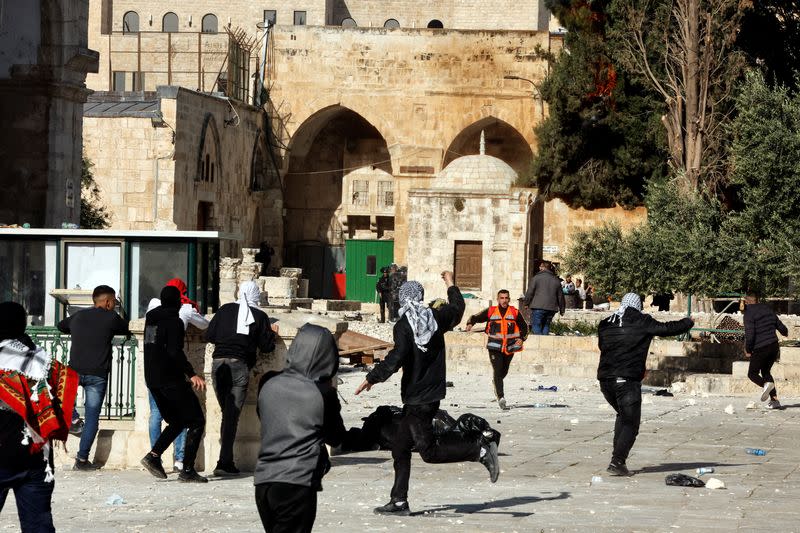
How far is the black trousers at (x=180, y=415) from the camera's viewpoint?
9.22 m

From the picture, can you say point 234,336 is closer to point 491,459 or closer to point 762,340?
point 491,459

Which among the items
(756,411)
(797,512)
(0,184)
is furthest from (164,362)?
(0,184)

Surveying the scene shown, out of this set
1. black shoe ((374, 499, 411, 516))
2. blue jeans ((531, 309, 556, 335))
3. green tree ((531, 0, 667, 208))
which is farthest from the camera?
green tree ((531, 0, 667, 208))

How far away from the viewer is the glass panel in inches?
514

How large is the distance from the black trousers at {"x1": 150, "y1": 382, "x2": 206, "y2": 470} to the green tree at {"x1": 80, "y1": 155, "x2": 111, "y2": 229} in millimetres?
22241

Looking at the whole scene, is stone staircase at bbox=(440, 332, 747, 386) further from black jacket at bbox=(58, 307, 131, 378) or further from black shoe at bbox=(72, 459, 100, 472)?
black jacket at bbox=(58, 307, 131, 378)

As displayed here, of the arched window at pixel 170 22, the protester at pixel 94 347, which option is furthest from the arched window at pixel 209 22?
the protester at pixel 94 347

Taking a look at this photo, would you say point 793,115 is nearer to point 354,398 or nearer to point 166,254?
point 354,398

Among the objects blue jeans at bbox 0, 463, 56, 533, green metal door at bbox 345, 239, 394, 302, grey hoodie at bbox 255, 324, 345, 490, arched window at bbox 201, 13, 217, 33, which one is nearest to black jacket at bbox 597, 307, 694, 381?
grey hoodie at bbox 255, 324, 345, 490

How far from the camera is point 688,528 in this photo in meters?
7.79

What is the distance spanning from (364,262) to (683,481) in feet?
115

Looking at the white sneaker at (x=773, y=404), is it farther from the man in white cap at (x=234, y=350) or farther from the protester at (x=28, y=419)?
the protester at (x=28, y=419)

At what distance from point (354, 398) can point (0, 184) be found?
682 centimetres

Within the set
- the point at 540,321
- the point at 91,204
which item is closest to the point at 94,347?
the point at 540,321
